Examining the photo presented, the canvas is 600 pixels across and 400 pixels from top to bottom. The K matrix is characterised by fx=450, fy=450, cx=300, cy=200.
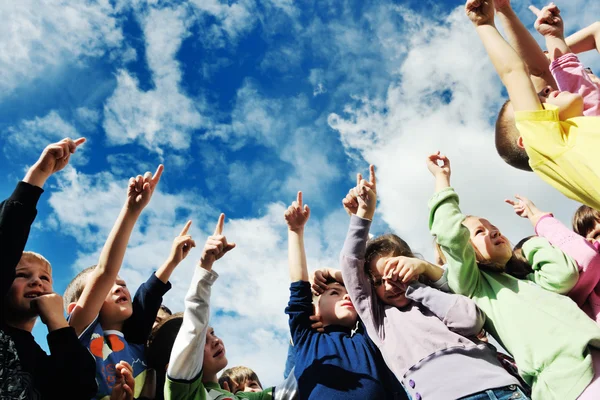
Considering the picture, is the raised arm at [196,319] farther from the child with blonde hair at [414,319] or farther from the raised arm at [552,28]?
the raised arm at [552,28]

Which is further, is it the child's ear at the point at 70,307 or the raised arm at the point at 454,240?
the child's ear at the point at 70,307

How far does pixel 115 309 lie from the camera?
331 cm

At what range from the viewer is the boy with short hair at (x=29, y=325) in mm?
→ 2334

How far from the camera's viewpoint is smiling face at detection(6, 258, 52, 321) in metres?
2.63

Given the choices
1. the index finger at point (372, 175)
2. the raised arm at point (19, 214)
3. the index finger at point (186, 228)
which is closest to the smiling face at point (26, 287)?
the raised arm at point (19, 214)

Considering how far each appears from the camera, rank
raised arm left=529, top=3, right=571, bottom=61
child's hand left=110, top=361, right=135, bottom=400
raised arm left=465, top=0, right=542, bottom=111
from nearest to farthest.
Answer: raised arm left=465, top=0, right=542, bottom=111
child's hand left=110, top=361, right=135, bottom=400
raised arm left=529, top=3, right=571, bottom=61

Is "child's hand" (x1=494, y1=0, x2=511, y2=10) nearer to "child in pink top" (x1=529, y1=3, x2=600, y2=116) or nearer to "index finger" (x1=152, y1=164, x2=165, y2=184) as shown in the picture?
"child in pink top" (x1=529, y1=3, x2=600, y2=116)

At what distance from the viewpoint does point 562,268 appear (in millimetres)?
2984

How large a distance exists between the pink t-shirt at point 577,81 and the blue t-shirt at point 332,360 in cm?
228

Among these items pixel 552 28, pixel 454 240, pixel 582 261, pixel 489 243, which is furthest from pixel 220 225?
pixel 552 28

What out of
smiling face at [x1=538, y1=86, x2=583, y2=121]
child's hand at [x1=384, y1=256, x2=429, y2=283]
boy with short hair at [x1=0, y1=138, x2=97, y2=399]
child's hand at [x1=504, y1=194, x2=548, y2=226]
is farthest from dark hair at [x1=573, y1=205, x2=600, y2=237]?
boy with short hair at [x1=0, y1=138, x2=97, y2=399]

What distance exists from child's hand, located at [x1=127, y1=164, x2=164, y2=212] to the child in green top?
7.18 ft

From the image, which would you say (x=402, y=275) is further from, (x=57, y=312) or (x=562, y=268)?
(x=57, y=312)

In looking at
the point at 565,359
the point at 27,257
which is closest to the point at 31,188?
the point at 27,257
